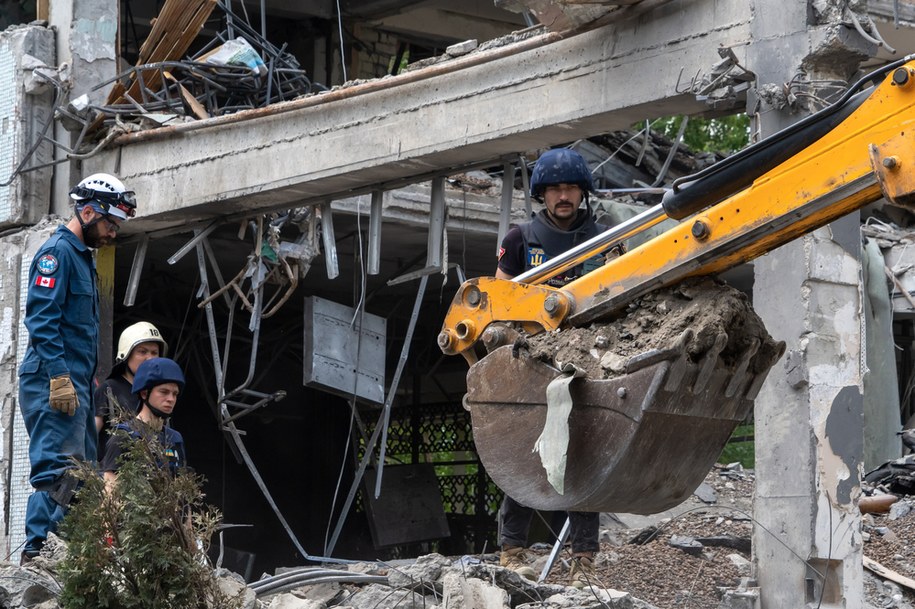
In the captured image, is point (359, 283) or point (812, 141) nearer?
point (812, 141)

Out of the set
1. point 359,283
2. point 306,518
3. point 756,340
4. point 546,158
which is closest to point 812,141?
point 756,340

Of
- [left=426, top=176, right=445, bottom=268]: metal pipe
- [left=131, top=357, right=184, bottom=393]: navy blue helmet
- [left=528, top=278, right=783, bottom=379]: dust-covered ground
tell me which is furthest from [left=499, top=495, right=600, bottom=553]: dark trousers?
[left=426, top=176, right=445, bottom=268]: metal pipe

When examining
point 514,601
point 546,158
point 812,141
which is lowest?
point 514,601

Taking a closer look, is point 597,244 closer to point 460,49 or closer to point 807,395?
point 807,395

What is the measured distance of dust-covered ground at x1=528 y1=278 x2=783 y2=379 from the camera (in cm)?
483

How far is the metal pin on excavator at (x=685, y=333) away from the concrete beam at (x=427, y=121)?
5.39ft

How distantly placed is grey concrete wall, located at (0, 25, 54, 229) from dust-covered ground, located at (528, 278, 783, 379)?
220 inches

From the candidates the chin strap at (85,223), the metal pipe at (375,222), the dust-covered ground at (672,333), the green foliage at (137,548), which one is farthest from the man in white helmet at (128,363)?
the dust-covered ground at (672,333)

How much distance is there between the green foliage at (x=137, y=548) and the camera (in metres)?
4.85

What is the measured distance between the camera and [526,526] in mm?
6648

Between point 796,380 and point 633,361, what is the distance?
1953 millimetres

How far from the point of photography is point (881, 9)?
9797 mm

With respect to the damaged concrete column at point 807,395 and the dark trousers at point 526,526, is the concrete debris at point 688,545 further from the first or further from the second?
the dark trousers at point 526,526

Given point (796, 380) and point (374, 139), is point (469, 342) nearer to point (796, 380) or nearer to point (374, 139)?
point (796, 380)
